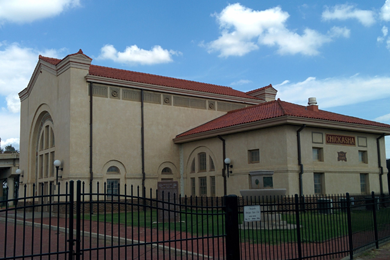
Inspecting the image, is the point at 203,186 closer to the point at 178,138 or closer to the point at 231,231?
the point at 178,138

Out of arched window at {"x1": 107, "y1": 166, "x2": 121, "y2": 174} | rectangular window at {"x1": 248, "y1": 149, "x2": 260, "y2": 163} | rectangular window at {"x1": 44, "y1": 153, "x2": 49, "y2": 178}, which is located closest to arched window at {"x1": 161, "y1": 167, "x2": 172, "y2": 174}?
arched window at {"x1": 107, "y1": 166, "x2": 121, "y2": 174}

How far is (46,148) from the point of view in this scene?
29078mm

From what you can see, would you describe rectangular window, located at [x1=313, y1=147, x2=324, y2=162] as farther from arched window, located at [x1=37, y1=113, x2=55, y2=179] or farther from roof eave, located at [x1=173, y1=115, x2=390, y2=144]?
arched window, located at [x1=37, y1=113, x2=55, y2=179]

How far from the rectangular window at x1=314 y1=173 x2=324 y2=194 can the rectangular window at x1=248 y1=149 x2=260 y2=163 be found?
11.2ft

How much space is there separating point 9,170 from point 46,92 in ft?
75.7

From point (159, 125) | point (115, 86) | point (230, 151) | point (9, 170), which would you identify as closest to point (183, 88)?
point (159, 125)

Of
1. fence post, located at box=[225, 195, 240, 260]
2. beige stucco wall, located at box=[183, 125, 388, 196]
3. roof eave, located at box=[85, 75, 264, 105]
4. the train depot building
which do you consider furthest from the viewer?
roof eave, located at box=[85, 75, 264, 105]

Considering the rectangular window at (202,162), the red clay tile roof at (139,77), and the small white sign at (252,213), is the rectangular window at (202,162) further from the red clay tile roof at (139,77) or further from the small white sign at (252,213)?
the small white sign at (252,213)

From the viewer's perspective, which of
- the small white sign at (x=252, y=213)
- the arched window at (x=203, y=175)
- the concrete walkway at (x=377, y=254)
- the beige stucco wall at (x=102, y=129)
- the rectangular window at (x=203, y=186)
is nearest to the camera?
the small white sign at (x=252, y=213)

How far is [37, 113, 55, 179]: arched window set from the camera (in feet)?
92.0

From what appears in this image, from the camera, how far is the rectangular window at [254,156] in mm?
23439

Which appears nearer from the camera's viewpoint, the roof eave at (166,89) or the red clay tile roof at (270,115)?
the red clay tile roof at (270,115)

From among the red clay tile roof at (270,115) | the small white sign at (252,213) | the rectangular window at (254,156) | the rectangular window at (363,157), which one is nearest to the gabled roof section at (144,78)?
the red clay tile roof at (270,115)

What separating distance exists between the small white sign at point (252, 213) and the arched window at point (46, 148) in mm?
22293
